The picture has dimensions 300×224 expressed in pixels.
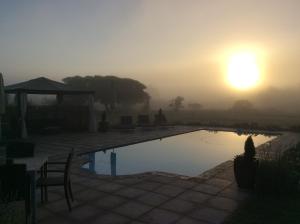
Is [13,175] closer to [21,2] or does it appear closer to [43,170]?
[43,170]

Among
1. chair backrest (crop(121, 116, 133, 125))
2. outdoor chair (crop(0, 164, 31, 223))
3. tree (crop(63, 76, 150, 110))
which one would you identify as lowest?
outdoor chair (crop(0, 164, 31, 223))

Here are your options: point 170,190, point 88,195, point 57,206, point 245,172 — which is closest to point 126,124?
point 170,190

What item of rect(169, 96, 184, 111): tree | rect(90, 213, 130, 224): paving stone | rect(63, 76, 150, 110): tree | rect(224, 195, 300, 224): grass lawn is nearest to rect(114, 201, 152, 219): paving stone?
rect(90, 213, 130, 224): paving stone

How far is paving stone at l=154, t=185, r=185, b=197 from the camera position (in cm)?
495

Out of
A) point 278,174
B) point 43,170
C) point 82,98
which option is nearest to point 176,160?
point 278,174

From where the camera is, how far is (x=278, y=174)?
15.9 feet

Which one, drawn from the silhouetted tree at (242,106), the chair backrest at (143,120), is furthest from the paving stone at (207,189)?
the silhouetted tree at (242,106)

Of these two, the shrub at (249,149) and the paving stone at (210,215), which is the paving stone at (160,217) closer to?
the paving stone at (210,215)

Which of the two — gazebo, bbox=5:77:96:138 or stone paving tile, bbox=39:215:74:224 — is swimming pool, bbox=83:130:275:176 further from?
gazebo, bbox=5:77:96:138

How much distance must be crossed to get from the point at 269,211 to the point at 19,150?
4.21 metres

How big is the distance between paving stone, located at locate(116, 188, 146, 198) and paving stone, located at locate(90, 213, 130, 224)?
835mm

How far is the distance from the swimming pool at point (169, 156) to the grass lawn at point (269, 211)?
290 centimetres

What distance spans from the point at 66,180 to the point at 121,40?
36.7 ft

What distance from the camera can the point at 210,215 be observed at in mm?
4012
